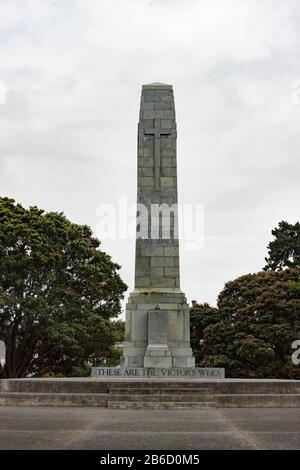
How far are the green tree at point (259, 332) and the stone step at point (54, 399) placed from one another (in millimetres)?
15762

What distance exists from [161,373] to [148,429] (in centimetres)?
657

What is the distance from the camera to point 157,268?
15.0 metres

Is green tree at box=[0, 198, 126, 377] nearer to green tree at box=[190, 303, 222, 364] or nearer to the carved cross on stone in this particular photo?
green tree at box=[190, 303, 222, 364]

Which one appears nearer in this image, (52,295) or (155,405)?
(155,405)

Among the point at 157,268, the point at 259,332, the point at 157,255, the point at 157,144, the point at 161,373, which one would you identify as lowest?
the point at 161,373

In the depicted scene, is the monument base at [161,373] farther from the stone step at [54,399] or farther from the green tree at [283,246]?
the green tree at [283,246]

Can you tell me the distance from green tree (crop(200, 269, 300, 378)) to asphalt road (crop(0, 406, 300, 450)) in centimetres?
1581

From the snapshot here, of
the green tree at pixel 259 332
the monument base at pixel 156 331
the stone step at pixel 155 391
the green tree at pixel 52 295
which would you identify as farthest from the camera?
the green tree at pixel 259 332

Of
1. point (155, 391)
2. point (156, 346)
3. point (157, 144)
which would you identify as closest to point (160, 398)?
point (155, 391)

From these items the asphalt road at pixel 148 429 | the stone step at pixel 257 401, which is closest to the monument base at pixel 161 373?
the stone step at pixel 257 401

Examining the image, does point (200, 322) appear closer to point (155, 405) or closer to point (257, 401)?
point (257, 401)

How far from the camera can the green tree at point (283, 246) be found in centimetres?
3737

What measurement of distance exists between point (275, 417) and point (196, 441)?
273cm
